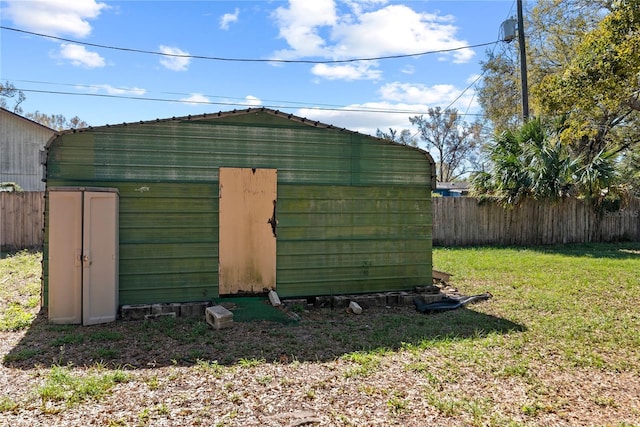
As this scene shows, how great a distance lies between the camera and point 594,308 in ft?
20.5

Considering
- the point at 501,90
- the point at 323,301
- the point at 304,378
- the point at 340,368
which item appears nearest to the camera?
the point at 304,378

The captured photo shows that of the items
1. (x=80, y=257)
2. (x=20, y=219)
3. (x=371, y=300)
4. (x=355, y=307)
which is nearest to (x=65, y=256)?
(x=80, y=257)

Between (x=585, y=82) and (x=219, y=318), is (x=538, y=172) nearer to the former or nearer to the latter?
(x=585, y=82)

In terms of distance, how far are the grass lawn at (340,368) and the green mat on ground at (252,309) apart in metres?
0.22

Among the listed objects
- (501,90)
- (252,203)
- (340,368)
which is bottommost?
(340,368)

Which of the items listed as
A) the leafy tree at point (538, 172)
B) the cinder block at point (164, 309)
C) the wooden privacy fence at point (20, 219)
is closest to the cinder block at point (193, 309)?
the cinder block at point (164, 309)

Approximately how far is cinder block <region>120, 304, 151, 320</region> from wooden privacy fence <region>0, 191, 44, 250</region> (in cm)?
751

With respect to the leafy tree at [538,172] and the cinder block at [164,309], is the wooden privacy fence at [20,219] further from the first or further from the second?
the leafy tree at [538,172]

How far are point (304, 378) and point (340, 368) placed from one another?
41 centimetres

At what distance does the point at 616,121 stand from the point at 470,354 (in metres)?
15.3

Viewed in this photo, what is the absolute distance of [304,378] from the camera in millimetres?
3773

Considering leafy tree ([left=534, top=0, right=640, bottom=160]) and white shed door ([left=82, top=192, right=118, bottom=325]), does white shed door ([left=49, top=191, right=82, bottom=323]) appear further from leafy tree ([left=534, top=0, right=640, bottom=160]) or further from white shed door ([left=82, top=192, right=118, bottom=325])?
leafy tree ([left=534, top=0, right=640, bottom=160])

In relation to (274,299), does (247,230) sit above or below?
above

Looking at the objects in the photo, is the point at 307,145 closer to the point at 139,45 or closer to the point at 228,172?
the point at 228,172
